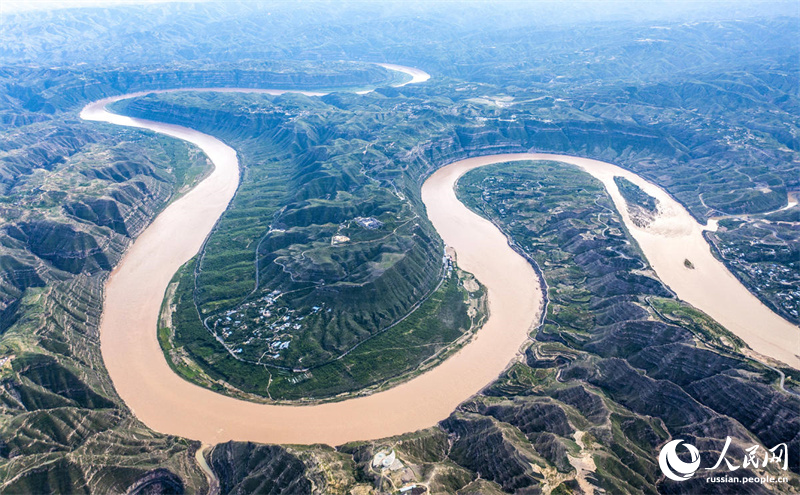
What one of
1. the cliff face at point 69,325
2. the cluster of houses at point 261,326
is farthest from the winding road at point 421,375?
the cluster of houses at point 261,326

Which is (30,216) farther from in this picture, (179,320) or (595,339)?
(595,339)

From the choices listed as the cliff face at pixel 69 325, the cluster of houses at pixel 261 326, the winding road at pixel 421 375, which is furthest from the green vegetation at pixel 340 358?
the cliff face at pixel 69 325

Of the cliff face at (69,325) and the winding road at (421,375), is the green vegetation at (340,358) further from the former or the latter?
the cliff face at (69,325)

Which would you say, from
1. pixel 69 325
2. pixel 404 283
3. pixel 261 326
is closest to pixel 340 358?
pixel 261 326

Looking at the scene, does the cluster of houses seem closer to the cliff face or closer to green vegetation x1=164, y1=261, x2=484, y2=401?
green vegetation x1=164, y1=261, x2=484, y2=401

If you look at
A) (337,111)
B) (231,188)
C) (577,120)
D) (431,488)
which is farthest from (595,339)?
(337,111)

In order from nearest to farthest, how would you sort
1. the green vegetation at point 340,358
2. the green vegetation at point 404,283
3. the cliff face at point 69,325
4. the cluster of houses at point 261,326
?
1. the cliff face at point 69,325
2. the green vegetation at point 404,283
3. the green vegetation at point 340,358
4. the cluster of houses at point 261,326

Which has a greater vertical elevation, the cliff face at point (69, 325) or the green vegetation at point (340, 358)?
the cliff face at point (69, 325)

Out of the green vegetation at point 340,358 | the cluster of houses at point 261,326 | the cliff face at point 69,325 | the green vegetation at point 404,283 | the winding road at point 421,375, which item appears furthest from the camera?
the cluster of houses at point 261,326

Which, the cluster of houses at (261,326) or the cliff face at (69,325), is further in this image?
the cluster of houses at (261,326)
